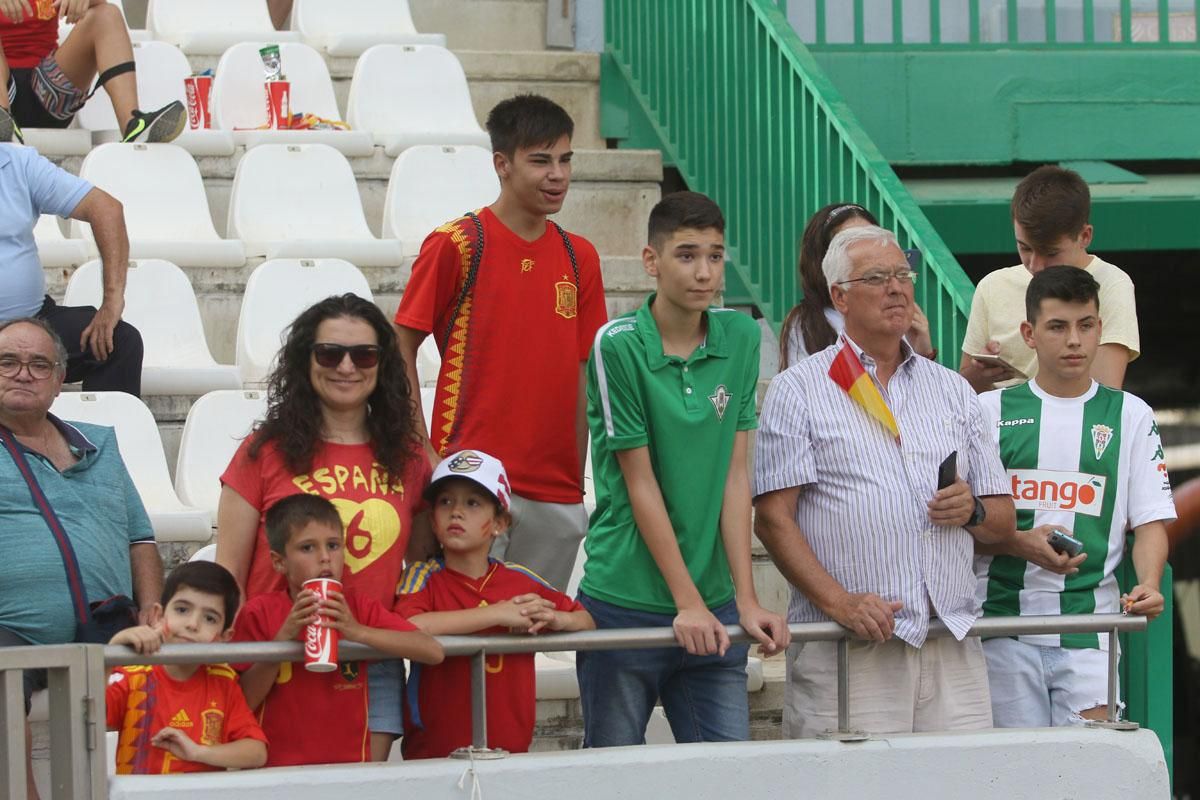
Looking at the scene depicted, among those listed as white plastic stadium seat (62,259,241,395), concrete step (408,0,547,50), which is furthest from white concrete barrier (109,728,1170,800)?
concrete step (408,0,547,50)

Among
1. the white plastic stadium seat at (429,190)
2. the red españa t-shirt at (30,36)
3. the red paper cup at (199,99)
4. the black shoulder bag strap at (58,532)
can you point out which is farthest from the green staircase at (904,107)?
the black shoulder bag strap at (58,532)

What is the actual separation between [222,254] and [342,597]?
2922 mm

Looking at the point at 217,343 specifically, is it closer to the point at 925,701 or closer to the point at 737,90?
the point at 737,90

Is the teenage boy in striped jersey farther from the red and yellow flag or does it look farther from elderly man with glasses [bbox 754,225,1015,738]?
the red and yellow flag

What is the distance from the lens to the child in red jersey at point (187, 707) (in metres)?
3.71

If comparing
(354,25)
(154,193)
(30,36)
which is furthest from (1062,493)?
(354,25)

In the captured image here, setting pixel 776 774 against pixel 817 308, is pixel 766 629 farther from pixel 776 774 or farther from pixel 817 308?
pixel 817 308

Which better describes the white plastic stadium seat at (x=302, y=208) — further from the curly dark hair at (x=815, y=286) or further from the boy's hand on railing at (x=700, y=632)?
the boy's hand on railing at (x=700, y=632)

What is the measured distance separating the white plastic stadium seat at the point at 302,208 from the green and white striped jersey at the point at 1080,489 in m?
2.74

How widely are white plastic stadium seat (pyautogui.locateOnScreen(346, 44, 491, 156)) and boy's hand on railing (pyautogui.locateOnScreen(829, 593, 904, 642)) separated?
12.3 ft

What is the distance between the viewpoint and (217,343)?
633 cm

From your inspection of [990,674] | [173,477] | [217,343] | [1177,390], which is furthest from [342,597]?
[1177,390]

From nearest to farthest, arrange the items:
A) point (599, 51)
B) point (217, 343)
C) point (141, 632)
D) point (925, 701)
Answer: point (141, 632) → point (925, 701) → point (217, 343) → point (599, 51)

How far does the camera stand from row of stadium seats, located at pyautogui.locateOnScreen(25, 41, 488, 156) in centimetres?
726
